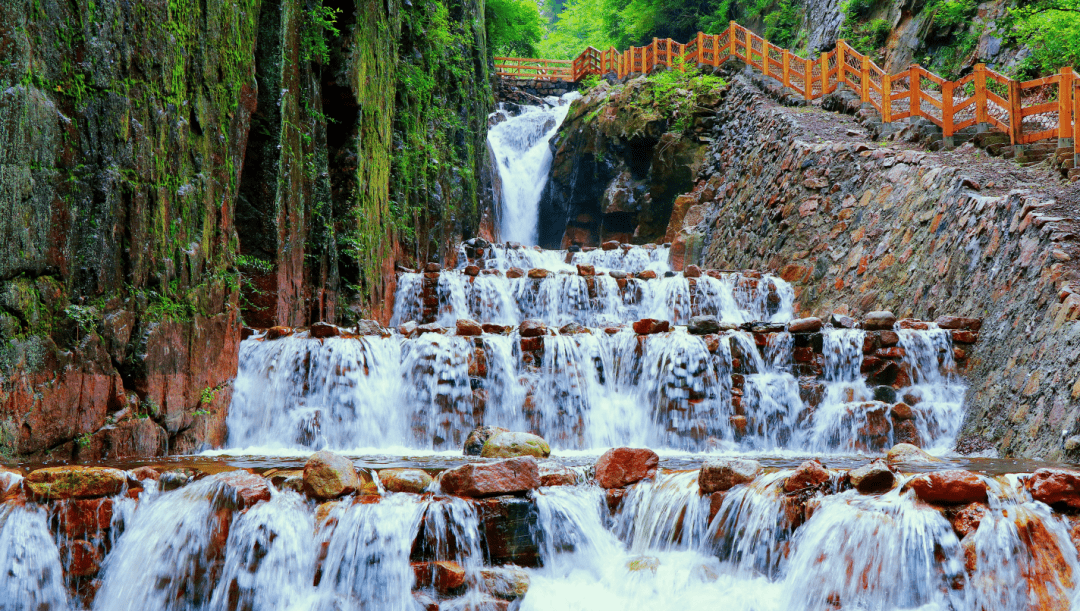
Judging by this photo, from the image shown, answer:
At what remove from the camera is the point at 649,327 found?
782cm

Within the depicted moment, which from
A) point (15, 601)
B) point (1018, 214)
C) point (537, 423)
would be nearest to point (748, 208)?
point (1018, 214)

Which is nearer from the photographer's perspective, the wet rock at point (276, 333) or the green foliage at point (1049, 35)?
the wet rock at point (276, 333)

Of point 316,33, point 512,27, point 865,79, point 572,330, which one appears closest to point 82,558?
point 572,330

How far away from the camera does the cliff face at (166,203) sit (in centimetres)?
466

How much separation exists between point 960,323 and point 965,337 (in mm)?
151

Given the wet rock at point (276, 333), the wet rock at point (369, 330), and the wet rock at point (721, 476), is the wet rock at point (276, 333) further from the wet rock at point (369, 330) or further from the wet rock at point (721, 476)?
the wet rock at point (721, 476)

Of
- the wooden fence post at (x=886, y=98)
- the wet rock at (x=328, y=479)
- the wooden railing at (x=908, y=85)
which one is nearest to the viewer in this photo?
the wet rock at (x=328, y=479)

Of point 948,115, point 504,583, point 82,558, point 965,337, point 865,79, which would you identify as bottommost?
point 504,583

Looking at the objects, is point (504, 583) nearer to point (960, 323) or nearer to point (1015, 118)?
point (960, 323)

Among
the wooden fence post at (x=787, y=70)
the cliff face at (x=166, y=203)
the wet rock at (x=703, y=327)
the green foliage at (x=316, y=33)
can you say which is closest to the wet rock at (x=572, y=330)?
the wet rock at (x=703, y=327)

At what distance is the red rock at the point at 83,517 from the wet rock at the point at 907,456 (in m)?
5.16

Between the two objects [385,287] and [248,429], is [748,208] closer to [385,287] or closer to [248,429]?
[385,287]

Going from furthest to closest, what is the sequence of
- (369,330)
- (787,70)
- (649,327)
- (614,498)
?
(787,70), (369,330), (649,327), (614,498)

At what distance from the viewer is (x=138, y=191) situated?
538 cm
